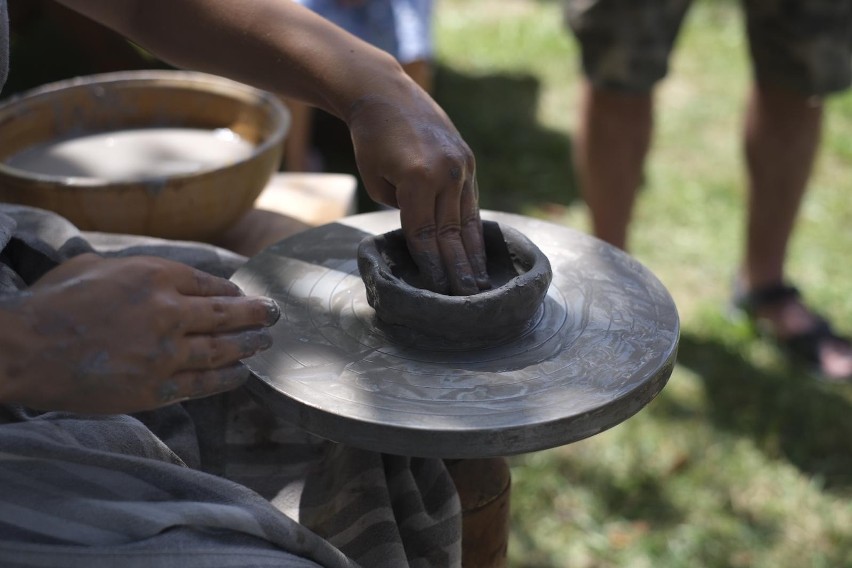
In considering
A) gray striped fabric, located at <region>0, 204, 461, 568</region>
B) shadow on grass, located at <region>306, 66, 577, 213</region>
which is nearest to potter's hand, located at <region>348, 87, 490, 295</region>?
gray striped fabric, located at <region>0, 204, 461, 568</region>

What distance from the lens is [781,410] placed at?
264 cm

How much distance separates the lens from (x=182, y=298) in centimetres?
107

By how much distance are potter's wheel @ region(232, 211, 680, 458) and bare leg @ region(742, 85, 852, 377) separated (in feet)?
4.92

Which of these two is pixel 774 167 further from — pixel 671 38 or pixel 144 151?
pixel 144 151

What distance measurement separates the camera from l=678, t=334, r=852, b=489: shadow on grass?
8.13 ft

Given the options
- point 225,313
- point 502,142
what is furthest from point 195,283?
point 502,142

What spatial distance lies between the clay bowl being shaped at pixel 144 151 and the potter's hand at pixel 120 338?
31.8 inches

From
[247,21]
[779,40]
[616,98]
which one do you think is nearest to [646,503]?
[616,98]

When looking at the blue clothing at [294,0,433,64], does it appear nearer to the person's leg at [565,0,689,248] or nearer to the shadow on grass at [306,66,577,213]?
the person's leg at [565,0,689,248]

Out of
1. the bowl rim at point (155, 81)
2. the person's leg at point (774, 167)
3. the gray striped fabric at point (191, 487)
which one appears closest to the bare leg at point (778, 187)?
the person's leg at point (774, 167)

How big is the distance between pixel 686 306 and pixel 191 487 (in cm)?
230

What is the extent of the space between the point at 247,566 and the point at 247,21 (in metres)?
0.86

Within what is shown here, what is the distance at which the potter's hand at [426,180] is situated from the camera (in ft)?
4.46

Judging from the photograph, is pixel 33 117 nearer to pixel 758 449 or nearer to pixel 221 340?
pixel 221 340
